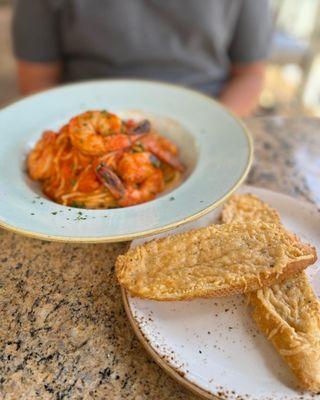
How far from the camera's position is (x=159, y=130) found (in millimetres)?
1145

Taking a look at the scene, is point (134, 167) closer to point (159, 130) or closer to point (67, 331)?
point (159, 130)

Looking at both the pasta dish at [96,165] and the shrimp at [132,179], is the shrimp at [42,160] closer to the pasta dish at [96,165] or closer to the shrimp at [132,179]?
the pasta dish at [96,165]

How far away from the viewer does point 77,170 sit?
96cm

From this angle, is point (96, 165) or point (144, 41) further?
point (144, 41)

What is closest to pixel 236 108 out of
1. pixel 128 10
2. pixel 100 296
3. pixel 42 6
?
pixel 128 10

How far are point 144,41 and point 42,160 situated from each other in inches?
29.5

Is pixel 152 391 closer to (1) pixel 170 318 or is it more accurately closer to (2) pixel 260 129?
(1) pixel 170 318

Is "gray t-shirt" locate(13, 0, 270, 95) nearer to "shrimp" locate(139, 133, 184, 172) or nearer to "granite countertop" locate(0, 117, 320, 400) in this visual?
"shrimp" locate(139, 133, 184, 172)

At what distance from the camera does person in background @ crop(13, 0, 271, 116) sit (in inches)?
57.4

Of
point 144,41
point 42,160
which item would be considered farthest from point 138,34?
point 42,160

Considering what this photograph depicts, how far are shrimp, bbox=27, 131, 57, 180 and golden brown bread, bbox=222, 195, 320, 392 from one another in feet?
1.75

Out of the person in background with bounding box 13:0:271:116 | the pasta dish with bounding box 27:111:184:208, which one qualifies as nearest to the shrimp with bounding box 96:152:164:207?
the pasta dish with bounding box 27:111:184:208

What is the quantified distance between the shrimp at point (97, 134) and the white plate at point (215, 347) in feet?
1.23

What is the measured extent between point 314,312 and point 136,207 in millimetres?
364
